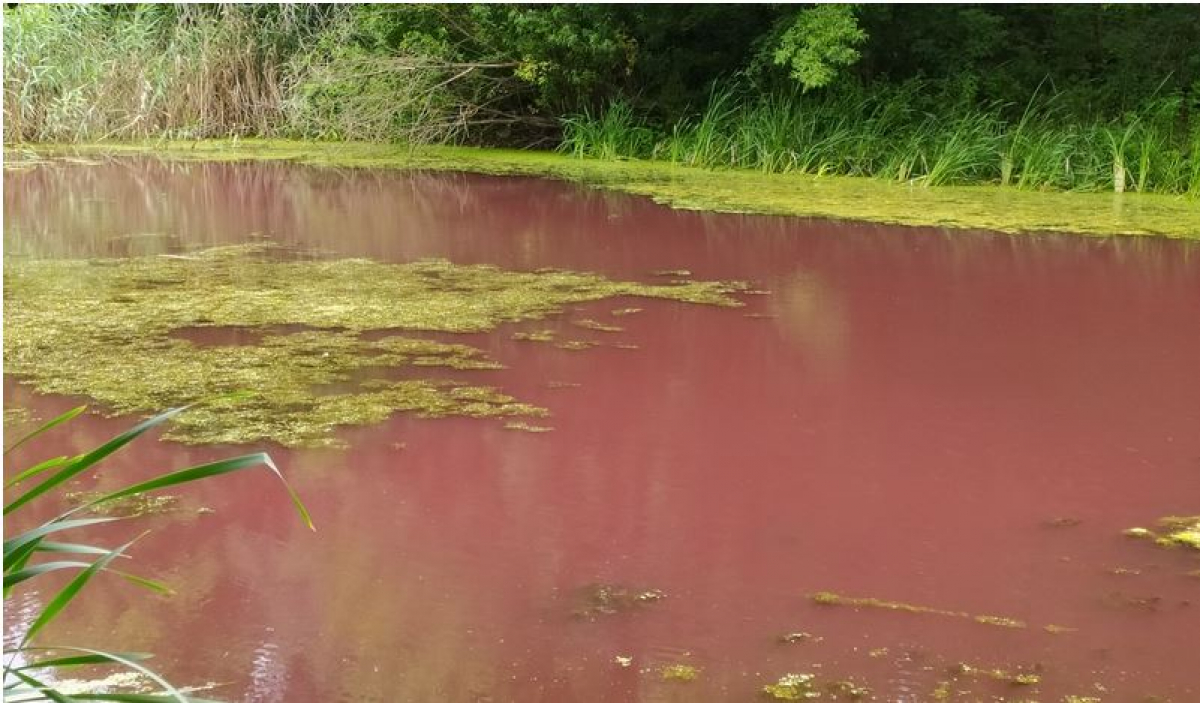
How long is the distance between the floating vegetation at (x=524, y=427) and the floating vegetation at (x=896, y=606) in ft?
→ 3.43

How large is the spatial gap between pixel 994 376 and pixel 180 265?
10.4 ft

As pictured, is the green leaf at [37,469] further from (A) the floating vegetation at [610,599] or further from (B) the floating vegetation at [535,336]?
(B) the floating vegetation at [535,336]

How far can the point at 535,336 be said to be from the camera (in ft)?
13.4

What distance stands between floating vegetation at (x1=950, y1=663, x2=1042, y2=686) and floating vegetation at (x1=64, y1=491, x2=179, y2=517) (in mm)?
1475

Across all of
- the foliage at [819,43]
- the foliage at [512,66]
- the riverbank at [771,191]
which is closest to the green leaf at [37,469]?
the riverbank at [771,191]

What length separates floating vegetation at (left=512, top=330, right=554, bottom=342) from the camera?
4043mm

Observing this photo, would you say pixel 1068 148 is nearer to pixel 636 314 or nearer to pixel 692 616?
pixel 636 314

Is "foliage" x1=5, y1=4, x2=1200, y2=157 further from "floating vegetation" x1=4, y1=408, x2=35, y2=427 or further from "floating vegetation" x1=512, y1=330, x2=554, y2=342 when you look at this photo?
"floating vegetation" x1=4, y1=408, x2=35, y2=427

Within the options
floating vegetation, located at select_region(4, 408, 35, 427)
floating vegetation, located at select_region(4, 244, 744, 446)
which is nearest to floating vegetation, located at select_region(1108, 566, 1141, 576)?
floating vegetation, located at select_region(4, 244, 744, 446)

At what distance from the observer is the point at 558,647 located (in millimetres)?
2006

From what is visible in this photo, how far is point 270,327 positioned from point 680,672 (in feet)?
8.28

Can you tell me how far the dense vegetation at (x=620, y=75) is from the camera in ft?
31.4

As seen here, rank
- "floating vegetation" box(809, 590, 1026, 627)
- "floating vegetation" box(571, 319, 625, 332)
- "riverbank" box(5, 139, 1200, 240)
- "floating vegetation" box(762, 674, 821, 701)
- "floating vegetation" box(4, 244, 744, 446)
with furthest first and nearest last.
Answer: "riverbank" box(5, 139, 1200, 240) < "floating vegetation" box(571, 319, 625, 332) < "floating vegetation" box(4, 244, 744, 446) < "floating vegetation" box(809, 590, 1026, 627) < "floating vegetation" box(762, 674, 821, 701)

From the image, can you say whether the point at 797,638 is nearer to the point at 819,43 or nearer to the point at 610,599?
the point at 610,599
